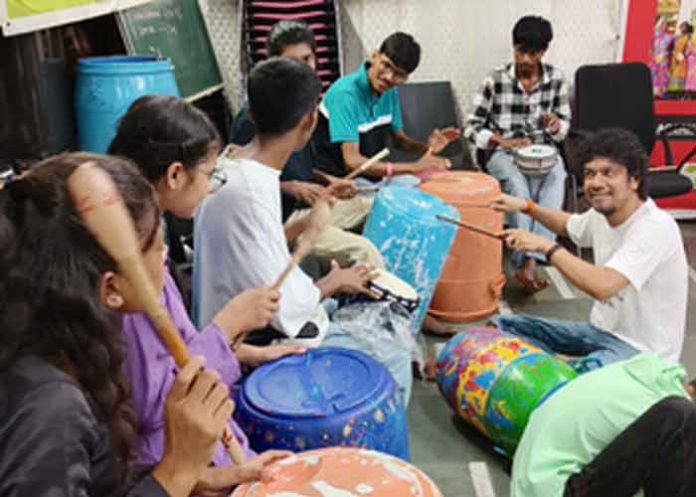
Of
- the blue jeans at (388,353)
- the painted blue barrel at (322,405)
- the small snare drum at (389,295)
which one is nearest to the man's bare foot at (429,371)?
the small snare drum at (389,295)

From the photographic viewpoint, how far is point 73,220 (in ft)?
3.16

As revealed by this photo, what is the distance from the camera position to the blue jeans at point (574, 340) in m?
2.40

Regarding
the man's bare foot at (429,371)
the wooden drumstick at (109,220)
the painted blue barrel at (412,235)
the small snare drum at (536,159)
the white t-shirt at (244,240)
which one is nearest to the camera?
the wooden drumstick at (109,220)

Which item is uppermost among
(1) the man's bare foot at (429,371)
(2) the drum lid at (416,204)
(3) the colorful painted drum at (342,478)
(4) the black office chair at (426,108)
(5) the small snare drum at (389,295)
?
(4) the black office chair at (426,108)

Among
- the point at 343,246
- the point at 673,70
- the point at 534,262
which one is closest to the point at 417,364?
the point at 343,246

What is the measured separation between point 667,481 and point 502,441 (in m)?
0.66

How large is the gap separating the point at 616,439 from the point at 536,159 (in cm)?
230

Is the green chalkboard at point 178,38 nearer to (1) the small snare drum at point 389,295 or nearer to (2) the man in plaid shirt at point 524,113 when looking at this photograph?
(2) the man in plaid shirt at point 524,113

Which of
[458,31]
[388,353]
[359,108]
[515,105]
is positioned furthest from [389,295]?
[458,31]

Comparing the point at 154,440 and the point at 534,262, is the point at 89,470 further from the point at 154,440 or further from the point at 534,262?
the point at 534,262

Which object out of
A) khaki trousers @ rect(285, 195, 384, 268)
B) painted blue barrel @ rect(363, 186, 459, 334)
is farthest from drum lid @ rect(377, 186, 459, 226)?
khaki trousers @ rect(285, 195, 384, 268)

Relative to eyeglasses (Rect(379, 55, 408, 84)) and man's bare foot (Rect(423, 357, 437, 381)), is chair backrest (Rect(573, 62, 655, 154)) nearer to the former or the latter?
eyeglasses (Rect(379, 55, 408, 84))

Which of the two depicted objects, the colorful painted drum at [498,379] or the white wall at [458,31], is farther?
the white wall at [458,31]

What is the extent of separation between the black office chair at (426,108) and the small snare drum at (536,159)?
82 centimetres
